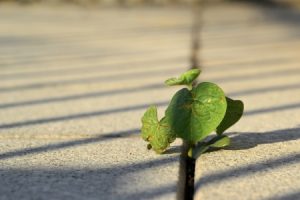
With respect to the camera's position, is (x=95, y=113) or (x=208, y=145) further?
(x=95, y=113)

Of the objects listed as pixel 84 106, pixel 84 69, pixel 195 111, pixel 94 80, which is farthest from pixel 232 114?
pixel 84 69

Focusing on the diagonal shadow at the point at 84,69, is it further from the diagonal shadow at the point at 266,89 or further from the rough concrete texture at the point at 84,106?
the diagonal shadow at the point at 266,89

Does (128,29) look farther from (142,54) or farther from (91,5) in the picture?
(91,5)

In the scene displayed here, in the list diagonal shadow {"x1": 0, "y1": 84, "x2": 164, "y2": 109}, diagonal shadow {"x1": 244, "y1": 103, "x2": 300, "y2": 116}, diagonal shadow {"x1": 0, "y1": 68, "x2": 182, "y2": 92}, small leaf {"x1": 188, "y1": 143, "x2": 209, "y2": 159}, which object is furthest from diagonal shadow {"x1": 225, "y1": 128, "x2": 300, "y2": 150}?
diagonal shadow {"x1": 0, "y1": 68, "x2": 182, "y2": 92}

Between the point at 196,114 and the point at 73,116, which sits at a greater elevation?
the point at 196,114

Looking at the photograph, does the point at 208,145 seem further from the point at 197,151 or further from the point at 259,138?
the point at 259,138

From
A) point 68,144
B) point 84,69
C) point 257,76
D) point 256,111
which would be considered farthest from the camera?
point 84,69

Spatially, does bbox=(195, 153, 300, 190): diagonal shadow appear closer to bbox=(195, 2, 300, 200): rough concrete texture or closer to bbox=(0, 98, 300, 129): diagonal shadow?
bbox=(195, 2, 300, 200): rough concrete texture
